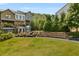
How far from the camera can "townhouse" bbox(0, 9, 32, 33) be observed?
398cm

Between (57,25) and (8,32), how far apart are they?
2.25ft

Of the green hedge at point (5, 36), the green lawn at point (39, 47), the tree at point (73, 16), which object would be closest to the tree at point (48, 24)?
the green lawn at point (39, 47)

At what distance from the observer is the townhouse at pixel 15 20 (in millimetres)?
3984

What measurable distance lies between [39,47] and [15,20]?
1.67ft

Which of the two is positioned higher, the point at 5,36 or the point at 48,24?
the point at 48,24

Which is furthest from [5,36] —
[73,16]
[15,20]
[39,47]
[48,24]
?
[73,16]

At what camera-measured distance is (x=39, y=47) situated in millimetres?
3947

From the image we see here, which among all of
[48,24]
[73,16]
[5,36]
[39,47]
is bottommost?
[39,47]

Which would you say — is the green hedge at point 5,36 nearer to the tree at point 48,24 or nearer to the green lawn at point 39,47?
the green lawn at point 39,47

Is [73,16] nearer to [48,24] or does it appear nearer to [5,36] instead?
[48,24]

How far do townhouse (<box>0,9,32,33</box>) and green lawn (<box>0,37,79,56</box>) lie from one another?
6.7 inches

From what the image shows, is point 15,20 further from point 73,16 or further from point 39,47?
point 73,16

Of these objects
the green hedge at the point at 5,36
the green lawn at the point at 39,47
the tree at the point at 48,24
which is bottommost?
the green lawn at the point at 39,47

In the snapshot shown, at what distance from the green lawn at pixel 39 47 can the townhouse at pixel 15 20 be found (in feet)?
0.56
